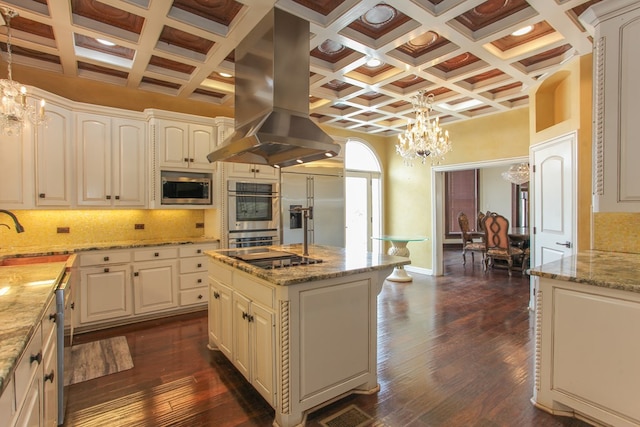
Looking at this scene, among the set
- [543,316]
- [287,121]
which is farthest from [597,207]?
[287,121]

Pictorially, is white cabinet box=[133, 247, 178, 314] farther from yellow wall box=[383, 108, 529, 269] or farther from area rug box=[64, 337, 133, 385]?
yellow wall box=[383, 108, 529, 269]

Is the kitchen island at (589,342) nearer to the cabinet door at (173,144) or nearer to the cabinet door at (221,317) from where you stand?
the cabinet door at (221,317)

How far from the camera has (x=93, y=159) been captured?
3645 mm

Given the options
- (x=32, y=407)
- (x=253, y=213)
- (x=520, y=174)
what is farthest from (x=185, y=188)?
(x=520, y=174)

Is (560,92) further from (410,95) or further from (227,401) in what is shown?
(227,401)

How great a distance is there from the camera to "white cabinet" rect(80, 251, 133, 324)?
3.42 meters

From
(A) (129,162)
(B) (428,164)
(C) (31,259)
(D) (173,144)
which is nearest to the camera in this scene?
(C) (31,259)

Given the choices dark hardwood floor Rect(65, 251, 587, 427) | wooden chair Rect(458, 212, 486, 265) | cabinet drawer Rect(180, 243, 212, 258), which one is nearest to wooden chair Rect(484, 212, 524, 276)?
wooden chair Rect(458, 212, 486, 265)

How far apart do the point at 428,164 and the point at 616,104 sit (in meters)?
4.21

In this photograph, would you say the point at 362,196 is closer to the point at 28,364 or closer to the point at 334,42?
the point at 334,42

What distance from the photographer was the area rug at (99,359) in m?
2.59

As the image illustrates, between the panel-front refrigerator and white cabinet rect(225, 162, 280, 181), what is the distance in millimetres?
157

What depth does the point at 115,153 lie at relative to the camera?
3785 mm

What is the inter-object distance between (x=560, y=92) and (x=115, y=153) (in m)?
5.42
